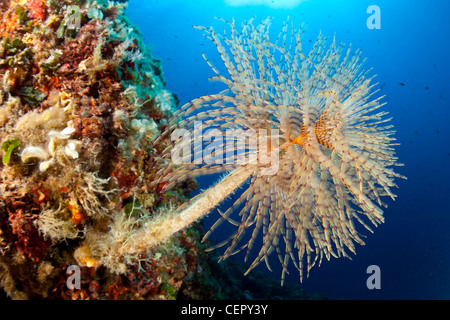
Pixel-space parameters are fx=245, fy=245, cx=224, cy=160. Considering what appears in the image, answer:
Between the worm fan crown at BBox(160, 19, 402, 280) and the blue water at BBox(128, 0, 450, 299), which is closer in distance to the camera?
the worm fan crown at BBox(160, 19, 402, 280)

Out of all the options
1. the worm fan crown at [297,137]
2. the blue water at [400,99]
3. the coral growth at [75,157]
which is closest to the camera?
the worm fan crown at [297,137]

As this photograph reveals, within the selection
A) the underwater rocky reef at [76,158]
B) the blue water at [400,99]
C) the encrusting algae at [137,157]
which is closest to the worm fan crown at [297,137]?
the encrusting algae at [137,157]

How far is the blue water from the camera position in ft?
119

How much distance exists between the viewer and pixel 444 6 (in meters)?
44.3

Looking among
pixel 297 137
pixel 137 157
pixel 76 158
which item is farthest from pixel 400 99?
pixel 76 158

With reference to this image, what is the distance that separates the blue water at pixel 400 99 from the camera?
119 feet

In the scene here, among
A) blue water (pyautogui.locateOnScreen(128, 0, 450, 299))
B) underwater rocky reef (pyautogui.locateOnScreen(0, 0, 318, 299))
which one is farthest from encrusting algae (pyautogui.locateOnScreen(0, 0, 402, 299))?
blue water (pyautogui.locateOnScreen(128, 0, 450, 299))

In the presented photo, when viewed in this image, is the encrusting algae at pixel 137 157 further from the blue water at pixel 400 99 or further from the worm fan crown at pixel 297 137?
the blue water at pixel 400 99

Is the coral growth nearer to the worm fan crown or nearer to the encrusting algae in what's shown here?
the encrusting algae

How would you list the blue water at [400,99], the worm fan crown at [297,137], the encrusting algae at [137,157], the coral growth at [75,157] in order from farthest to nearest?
the blue water at [400,99], the coral growth at [75,157], the encrusting algae at [137,157], the worm fan crown at [297,137]

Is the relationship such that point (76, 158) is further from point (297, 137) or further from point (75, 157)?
point (297, 137)

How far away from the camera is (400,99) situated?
60812mm

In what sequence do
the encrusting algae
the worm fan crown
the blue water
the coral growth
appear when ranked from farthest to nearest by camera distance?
the blue water → the coral growth → the encrusting algae → the worm fan crown
